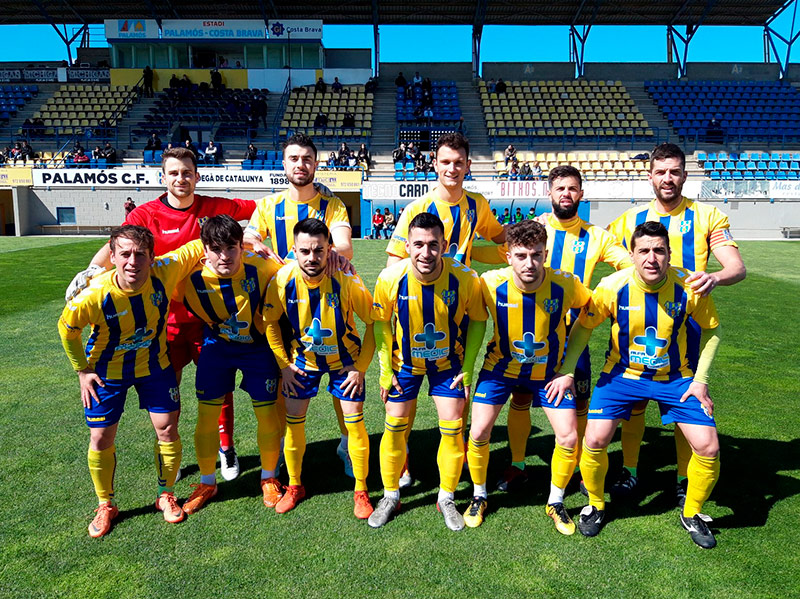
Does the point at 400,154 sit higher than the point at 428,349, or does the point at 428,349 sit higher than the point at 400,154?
the point at 400,154

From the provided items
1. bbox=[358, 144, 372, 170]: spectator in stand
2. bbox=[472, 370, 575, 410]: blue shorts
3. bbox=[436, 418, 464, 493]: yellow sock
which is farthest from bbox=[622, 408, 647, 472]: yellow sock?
bbox=[358, 144, 372, 170]: spectator in stand

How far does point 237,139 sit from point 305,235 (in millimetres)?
27149

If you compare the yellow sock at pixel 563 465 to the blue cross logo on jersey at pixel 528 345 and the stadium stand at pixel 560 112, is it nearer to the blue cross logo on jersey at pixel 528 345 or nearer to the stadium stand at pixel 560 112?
the blue cross logo on jersey at pixel 528 345

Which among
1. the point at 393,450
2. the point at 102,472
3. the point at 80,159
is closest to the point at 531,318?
the point at 393,450

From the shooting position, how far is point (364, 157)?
1018 inches

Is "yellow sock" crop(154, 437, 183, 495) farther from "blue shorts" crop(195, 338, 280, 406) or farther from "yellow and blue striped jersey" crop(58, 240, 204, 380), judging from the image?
"yellow and blue striped jersey" crop(58, 240, 204, 380)

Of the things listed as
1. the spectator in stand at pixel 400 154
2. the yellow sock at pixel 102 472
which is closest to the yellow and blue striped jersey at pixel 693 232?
the yellow sock at pixel 102 472

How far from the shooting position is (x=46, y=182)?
24.6 metres

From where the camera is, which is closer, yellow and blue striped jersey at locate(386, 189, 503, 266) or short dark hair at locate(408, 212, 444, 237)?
short dark hair at locate(408, 212, 444, 237)

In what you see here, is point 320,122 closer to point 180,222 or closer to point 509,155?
point 509,155

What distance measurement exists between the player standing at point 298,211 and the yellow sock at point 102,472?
1492 mm

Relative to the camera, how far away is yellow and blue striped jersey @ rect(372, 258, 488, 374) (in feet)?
11.7

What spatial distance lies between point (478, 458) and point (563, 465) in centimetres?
51

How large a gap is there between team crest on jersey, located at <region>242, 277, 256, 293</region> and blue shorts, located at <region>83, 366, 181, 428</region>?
72 centimetres
